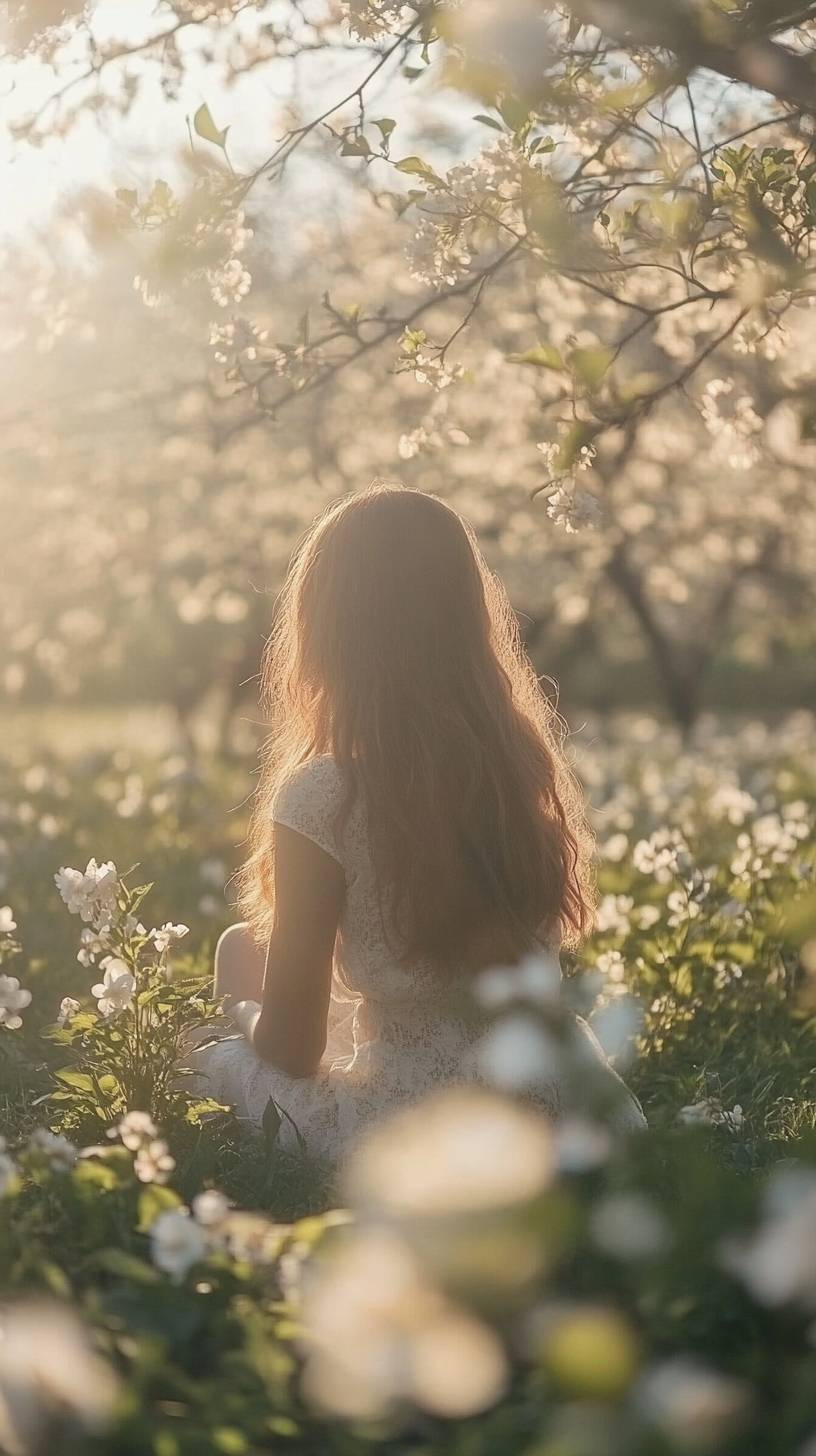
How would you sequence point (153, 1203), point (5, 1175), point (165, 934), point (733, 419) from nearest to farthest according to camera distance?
point (5, 1175) → point (153, 1203) → point (165, 934) → point (733, 419)

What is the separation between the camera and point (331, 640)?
2805 millimetres

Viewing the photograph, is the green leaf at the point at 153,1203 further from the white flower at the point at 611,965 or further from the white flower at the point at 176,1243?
the white flower at the point at 611,965

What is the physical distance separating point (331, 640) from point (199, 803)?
4956 mm

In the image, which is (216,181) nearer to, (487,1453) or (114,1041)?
(114,1041)

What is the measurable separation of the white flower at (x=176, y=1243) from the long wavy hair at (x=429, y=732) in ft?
3.25

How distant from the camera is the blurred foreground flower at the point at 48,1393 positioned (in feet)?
4.94

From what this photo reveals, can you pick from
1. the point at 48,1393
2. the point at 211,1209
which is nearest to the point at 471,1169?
the point at 48,1393

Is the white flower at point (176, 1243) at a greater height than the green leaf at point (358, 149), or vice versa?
the green leaf at point (358, 149)

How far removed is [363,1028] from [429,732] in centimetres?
63

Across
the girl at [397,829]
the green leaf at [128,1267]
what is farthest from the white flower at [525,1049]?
the girl at [397,829]

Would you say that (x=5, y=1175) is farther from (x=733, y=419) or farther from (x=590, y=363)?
(x=733, y=419)

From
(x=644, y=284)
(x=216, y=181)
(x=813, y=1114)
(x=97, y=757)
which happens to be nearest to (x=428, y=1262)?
(x=813, y=1114)

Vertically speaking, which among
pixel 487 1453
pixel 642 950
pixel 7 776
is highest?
pixel 487 1453

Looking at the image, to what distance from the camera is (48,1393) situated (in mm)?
1533
